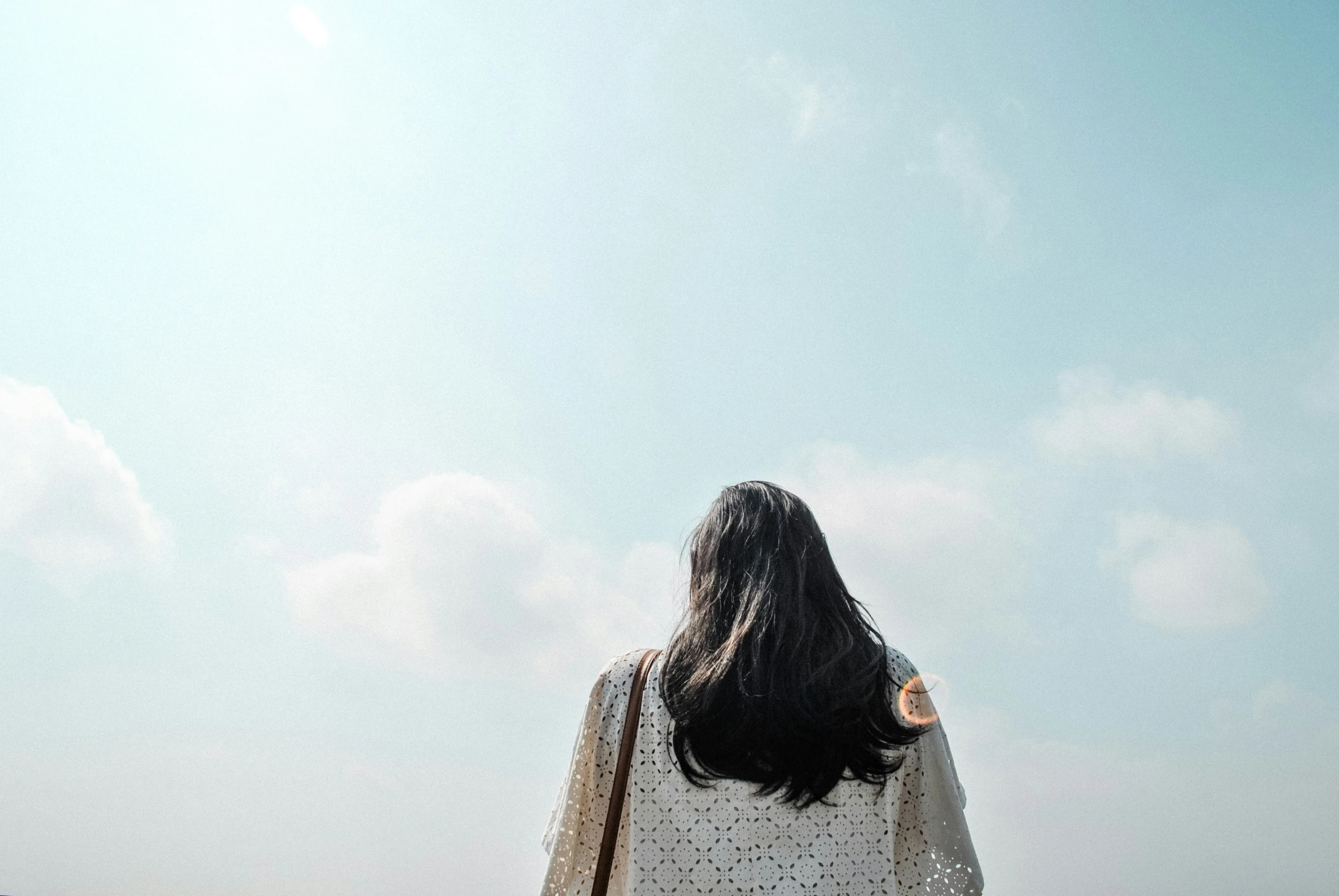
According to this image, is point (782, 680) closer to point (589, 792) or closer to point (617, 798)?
point (617, 798)

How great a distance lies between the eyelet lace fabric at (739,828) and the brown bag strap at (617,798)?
0.08ft

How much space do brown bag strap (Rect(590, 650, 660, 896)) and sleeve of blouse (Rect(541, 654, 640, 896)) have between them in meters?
0.05

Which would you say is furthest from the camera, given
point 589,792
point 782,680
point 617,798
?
point 589,792

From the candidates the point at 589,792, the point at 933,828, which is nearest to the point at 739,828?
the point at 589,792

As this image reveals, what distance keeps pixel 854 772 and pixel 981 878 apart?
0.65m

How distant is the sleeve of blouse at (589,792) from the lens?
2.95m

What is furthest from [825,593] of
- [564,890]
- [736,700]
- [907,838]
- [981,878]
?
[564,890]

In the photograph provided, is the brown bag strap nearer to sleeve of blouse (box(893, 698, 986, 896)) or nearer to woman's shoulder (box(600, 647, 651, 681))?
woman's shoulder (box(600, 647, 651, 681))

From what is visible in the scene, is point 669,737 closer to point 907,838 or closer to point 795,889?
point 795,889

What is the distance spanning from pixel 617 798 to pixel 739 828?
0.38 metres

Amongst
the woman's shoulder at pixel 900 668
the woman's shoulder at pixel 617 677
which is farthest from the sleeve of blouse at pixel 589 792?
the woman's shoulder at pixel 900 668

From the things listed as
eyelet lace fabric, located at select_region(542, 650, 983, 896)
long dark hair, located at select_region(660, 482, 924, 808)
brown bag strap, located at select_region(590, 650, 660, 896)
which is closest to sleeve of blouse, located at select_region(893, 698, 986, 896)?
eyelet lace fabric, located at select_region(542, 650, 983, 896)

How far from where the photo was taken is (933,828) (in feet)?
9.90

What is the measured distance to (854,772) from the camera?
2.81 m
